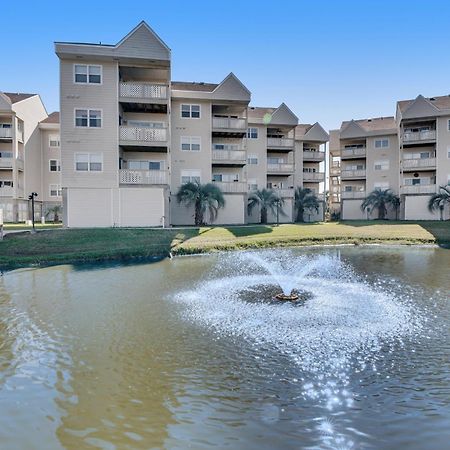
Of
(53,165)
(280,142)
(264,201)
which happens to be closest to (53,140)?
(53,165)

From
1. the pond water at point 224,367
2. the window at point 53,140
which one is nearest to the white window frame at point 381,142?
the pond water at point 224,367

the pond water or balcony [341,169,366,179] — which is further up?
balcony [341,169,366,179]

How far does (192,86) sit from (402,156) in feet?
92.8

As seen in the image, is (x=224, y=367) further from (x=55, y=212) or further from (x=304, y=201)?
(x=55, y=212)

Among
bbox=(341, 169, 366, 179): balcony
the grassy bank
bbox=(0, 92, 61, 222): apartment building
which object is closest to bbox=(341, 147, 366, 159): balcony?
bbox=(341, 169, 366, 179): balcony

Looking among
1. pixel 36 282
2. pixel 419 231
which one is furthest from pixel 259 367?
pixel 419 231

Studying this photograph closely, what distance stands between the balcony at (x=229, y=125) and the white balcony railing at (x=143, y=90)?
7.81m

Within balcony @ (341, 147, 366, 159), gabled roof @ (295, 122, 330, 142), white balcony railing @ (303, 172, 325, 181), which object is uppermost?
gabled roof @ (295, 122, 330, 142)

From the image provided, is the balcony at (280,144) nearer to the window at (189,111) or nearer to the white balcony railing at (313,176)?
the white balcony railing at (313,176)

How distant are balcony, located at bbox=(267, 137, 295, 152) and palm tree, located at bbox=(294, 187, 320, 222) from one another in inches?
228

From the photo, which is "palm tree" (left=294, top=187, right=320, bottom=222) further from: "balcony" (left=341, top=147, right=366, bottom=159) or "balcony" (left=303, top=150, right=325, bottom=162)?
"balcony" (left=341, top=147, right=366, bottom=159)

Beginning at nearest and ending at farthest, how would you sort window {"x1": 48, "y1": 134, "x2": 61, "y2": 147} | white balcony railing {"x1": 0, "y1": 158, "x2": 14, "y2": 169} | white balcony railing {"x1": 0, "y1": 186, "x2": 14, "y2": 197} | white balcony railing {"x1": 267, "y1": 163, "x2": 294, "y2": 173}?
white balcony railing {"x1": 0, "y1": 158, "x2": 14, "y2": 169} < white balcony railing {"x1": 0, "y1": 186, "x2": 14, "y2": 197} < white balcony railing {"x1": 267, "y1": 163, "x2": 294, "y2": 173} < window {"x1": 48, "y1": 134, "x2": 61, "y2": 147}

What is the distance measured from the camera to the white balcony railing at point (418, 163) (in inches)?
1847

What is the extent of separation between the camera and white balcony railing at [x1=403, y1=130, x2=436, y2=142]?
154 ft
